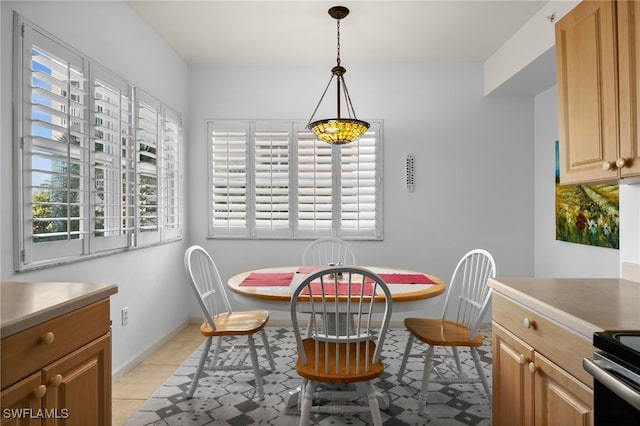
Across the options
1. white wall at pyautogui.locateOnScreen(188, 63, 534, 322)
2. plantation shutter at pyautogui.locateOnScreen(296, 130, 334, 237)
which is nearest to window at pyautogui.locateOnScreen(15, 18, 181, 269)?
white wall at pyautogui.locateOnScreen(188, 63, 534, 322)

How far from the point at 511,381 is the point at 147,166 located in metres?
2.87

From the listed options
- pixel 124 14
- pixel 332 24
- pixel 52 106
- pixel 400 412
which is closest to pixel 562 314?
pixel 400 412

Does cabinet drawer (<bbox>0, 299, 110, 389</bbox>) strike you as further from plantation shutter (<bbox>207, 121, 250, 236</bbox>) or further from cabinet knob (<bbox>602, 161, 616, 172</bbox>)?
plantation shutter (<bbox>207, 121, 250, 236</bbox>)

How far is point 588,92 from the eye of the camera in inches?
61.8

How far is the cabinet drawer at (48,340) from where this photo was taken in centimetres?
99

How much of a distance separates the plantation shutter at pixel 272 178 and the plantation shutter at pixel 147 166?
1035 mm

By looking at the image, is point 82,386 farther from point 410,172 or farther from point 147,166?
point 410,172

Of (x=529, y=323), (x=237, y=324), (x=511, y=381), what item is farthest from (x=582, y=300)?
(x=237, y=324)

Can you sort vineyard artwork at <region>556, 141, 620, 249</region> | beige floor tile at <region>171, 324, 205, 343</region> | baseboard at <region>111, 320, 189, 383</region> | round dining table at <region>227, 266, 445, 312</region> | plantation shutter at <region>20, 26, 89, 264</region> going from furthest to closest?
beige floor tile at <region>171, 324, 205, 343</region>
vineyard artwork at <region>556, 141, 620, 249</region>
baseboard at <region>111, 320, 189, 383</region>
round dining table at <region>227, 266, 445, 312</region>
plantation shutter at <region>20, 26, 89, 264</region>

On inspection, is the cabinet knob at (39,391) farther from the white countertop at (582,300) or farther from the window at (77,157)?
the white countertop at (582,300)

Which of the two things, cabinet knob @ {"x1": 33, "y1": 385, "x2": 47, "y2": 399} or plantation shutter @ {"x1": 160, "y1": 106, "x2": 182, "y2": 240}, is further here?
plantation shutter @ {"x1": 160, "y1": 106, "x2": 182, "y2": 240}

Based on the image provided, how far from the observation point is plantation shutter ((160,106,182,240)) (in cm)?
339

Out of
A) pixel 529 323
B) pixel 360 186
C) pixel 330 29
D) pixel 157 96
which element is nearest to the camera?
pixel 529 323

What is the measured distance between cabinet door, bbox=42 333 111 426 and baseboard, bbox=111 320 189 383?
4.34 ft
